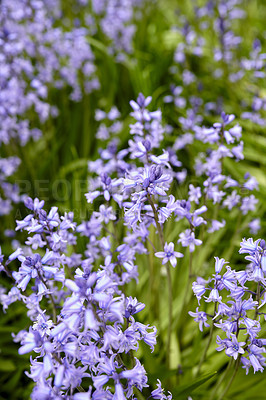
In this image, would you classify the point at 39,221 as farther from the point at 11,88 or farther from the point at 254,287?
the point at 11,88

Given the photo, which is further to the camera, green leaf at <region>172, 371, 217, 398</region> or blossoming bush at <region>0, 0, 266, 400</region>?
green leaf at <region>172, 371, 217, 398</region>

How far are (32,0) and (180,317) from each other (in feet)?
12.9

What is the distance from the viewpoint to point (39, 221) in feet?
6.16

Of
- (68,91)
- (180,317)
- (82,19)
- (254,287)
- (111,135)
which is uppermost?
(82,19)

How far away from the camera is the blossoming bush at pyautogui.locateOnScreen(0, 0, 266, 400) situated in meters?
1.53

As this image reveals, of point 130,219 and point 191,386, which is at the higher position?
point 130,219

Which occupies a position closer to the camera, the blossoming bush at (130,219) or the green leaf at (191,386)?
the blossoming bush at (130,219)

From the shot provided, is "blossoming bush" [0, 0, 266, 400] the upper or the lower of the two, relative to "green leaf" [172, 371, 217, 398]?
upper

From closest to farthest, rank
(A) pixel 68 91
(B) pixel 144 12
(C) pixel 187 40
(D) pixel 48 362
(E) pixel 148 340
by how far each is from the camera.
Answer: (D) pixel 48 362 < (E) pixel 148 340 < (C) pixel 187 40 < (A) pixel 68 91 < (B) pixel 144 12

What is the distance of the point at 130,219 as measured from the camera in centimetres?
175

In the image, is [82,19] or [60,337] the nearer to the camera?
[60,337]

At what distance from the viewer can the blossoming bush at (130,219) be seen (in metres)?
1.53

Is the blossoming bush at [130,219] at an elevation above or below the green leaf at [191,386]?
above

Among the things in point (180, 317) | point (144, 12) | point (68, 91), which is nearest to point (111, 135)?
point (68, 91)
